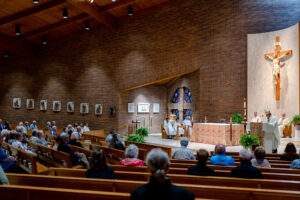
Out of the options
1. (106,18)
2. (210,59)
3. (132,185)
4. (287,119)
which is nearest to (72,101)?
(106,18)

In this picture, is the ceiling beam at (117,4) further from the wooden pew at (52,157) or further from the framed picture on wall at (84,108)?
the wooden pew at (52,157)

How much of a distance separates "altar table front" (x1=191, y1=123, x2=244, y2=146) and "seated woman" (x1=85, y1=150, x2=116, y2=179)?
8.28 meters

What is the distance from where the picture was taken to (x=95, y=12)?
1539cm

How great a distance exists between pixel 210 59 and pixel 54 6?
620 centimetres

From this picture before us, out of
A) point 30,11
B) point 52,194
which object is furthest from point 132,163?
point 30,11

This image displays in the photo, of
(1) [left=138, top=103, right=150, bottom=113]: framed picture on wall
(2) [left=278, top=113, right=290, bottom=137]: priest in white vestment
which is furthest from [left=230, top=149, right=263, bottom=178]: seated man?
(1) [left=138, top=103, right=150, bottom=113]: framed picture on wall

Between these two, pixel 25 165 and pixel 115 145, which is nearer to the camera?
pixel 25 165

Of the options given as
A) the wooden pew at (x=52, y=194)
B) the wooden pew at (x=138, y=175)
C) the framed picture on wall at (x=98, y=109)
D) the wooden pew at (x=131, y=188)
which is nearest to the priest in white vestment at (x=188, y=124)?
the framed picture on wall at (x=98, y=109)

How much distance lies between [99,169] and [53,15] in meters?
13.3

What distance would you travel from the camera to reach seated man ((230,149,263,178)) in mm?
3736

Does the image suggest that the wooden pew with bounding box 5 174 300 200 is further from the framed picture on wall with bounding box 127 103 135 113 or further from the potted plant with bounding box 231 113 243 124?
the framed picture on wall with bounding box 127 103 135 113

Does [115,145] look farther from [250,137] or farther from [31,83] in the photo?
[31,83]

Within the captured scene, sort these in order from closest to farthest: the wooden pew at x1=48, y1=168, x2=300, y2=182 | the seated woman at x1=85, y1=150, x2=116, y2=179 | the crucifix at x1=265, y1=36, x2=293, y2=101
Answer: the seated woman at x1=85, y1=150, x2=116, y2=179 < the wooden pew at x1=48, y1=168, x2=300, y2=182 < the crucifix at x1=265, y1=36, x2=293, y2=101

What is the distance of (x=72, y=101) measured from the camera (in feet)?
60.2
